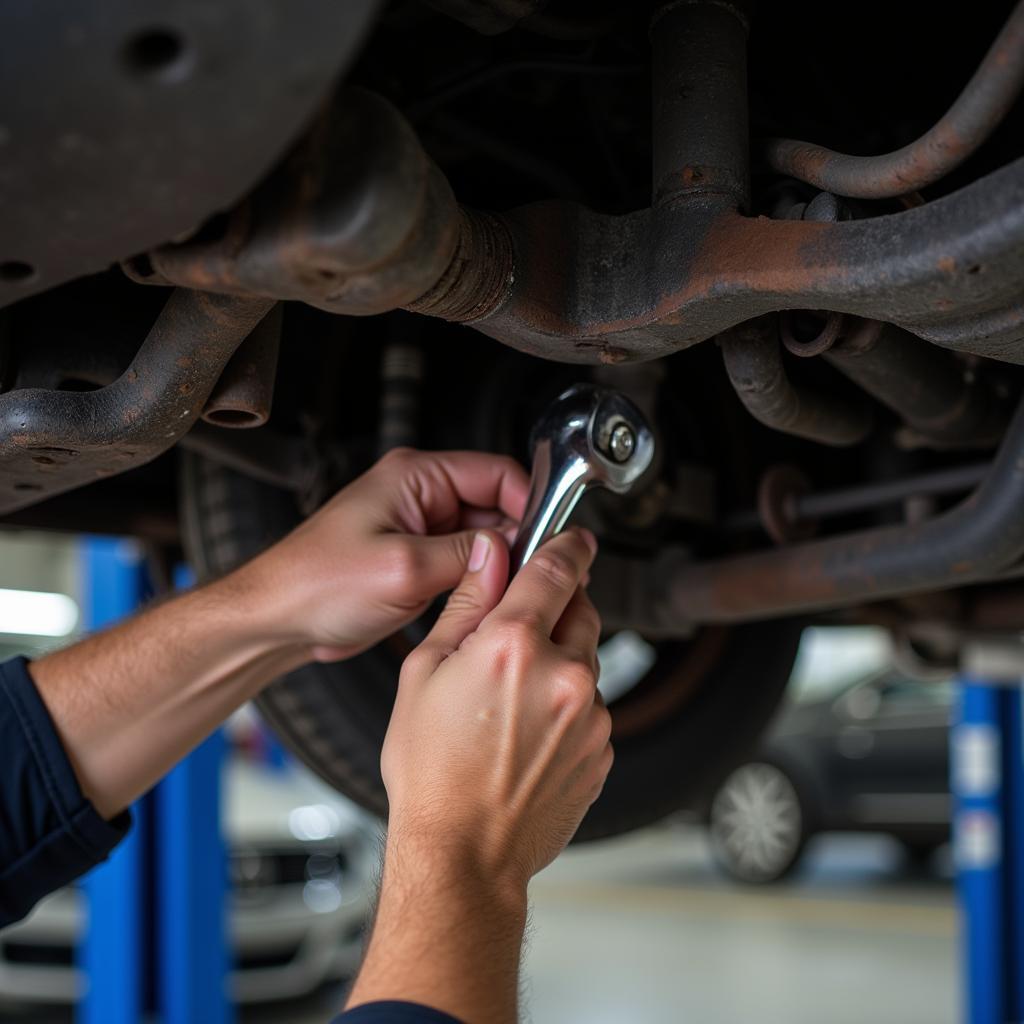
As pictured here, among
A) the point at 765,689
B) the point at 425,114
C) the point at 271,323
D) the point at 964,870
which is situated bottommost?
the point at 964,870

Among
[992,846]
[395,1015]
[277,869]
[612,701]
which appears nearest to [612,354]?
[395,1015]

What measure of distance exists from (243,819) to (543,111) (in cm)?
250

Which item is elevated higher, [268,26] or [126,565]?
[126,565]

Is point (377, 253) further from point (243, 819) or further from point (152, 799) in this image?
point (243, 819)

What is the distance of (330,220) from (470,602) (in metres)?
0.30

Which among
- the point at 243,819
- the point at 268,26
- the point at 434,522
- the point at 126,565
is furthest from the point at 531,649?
the point at 243,819

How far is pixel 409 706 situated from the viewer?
58cm

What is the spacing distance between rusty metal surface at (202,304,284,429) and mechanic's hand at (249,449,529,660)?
15 centimetres

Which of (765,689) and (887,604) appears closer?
(765,689)

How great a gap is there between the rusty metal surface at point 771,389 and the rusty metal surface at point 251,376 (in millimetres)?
279

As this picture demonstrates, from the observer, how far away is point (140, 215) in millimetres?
410

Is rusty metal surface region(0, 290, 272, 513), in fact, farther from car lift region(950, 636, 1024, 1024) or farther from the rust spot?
car lift region(950, 636, 1024, 1024)

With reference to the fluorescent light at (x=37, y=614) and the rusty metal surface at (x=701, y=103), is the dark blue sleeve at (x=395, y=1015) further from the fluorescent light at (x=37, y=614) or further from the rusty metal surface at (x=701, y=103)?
the fluorescent light at (x=37, y=614)

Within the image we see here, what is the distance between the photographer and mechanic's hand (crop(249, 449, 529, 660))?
28.9 inches
